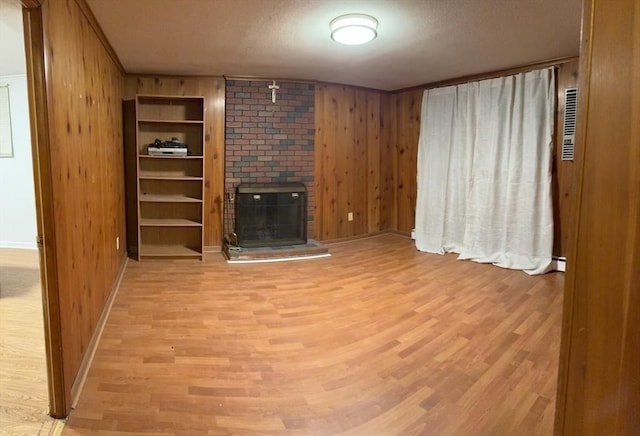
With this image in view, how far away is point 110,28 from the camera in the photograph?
2.96 meters

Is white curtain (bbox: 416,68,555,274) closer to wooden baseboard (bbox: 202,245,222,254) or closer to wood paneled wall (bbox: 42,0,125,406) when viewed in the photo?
wooden baseboard (bbox: 202,245,222,254)

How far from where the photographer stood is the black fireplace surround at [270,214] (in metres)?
4.78

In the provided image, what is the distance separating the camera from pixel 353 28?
2814 millimetres

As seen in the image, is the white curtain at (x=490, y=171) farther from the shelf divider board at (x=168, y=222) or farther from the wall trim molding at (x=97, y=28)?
the wall trim molding at (x=97, y=28)

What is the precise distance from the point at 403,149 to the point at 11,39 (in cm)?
471

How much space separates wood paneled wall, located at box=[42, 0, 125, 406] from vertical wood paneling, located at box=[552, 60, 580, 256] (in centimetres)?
423

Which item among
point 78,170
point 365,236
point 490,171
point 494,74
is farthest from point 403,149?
point 78,170

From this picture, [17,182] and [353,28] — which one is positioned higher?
[353,28]

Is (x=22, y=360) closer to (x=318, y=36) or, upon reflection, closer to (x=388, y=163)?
(x=318, y=36)

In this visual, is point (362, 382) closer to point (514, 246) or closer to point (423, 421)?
point (423, 421)

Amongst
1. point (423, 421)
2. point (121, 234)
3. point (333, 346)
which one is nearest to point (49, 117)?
point (333, 346)

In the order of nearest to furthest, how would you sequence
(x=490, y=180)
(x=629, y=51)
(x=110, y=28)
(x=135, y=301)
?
(x=629, y=51) → (x=110, y=28) → (x=135, y=301) → (x=490, y=180)

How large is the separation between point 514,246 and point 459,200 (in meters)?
0.91

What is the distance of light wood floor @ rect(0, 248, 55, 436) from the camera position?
5.65ft
